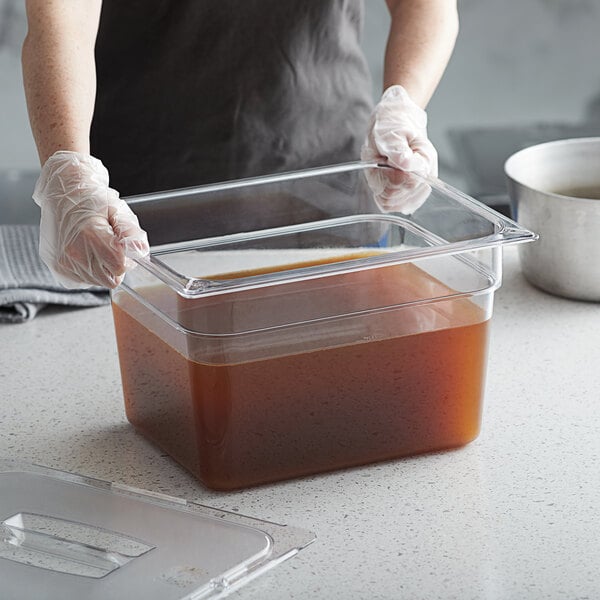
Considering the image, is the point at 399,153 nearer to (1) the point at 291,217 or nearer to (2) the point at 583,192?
(1) the point at 291,217

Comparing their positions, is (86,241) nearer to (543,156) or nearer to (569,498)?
(569,498)

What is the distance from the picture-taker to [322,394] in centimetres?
94

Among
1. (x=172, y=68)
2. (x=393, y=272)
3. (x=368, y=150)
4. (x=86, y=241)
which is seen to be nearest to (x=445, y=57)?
(x=368, y=150)

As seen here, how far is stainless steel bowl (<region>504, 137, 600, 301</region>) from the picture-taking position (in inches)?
50.4

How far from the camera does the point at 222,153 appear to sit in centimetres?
171

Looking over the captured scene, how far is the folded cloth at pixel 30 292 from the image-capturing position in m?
1.32

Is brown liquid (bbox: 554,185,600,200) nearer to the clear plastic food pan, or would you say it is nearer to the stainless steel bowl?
the stainless steel bowl

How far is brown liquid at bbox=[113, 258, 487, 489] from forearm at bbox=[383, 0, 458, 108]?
529 millimetres

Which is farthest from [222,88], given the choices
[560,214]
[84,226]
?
[84,226]

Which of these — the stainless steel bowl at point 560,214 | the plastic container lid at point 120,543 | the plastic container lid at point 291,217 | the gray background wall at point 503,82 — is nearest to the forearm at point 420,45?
the stainless steel bowl at point 560,214

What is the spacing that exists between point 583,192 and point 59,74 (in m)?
0.71

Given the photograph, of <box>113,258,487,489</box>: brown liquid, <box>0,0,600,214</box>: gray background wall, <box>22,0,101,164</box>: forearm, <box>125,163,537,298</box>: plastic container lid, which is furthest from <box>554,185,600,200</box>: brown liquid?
<box>0,0,600,214</box>: gray background wall

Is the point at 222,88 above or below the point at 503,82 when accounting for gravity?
above

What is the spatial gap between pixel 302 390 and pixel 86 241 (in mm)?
240
